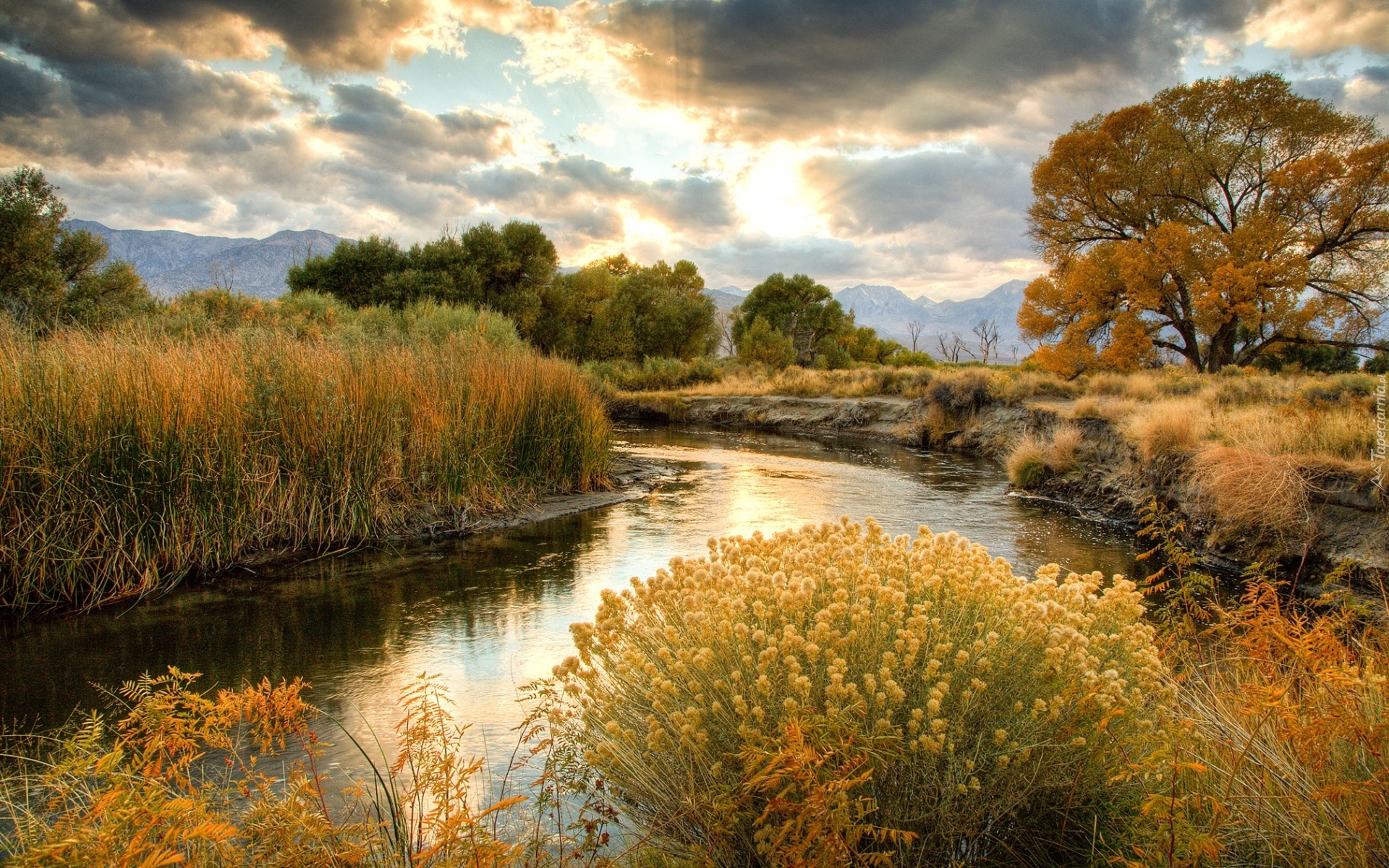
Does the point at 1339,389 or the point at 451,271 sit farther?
the point at 451,271

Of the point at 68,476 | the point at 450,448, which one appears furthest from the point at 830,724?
the point at 450,448

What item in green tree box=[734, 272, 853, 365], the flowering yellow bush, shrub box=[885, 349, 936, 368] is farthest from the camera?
green tree box=[734, 272, 853, 365]

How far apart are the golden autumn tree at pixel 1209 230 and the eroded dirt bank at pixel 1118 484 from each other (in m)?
8.00

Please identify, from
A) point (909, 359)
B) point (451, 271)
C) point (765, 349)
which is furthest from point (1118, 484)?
point (909, 359)

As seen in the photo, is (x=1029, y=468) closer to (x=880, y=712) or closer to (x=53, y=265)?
(x=880, y=712)

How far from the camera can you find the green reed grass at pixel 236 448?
18.7 feet

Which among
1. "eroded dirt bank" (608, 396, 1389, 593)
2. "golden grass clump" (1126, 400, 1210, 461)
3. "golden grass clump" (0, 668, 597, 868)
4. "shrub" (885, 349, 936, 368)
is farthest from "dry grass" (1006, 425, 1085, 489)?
"shrub" (885, 349, 936, 368)

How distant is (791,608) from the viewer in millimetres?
2641

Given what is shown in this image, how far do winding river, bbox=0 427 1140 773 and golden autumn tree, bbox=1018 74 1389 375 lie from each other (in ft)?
55.1

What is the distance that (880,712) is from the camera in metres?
2.32

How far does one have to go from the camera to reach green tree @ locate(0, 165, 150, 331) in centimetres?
1254

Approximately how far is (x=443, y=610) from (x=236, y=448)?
9.26ft

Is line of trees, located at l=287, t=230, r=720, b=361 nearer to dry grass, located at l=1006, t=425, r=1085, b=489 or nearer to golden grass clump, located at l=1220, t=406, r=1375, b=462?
dry grass, located at l=1006, t=425, r=1085, b=489

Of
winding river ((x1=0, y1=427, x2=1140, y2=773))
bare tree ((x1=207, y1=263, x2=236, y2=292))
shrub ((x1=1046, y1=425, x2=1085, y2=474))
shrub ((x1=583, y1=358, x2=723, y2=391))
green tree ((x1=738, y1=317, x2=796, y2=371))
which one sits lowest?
winding river ((x1=0, y1=427, x2=1140, y2=773))
